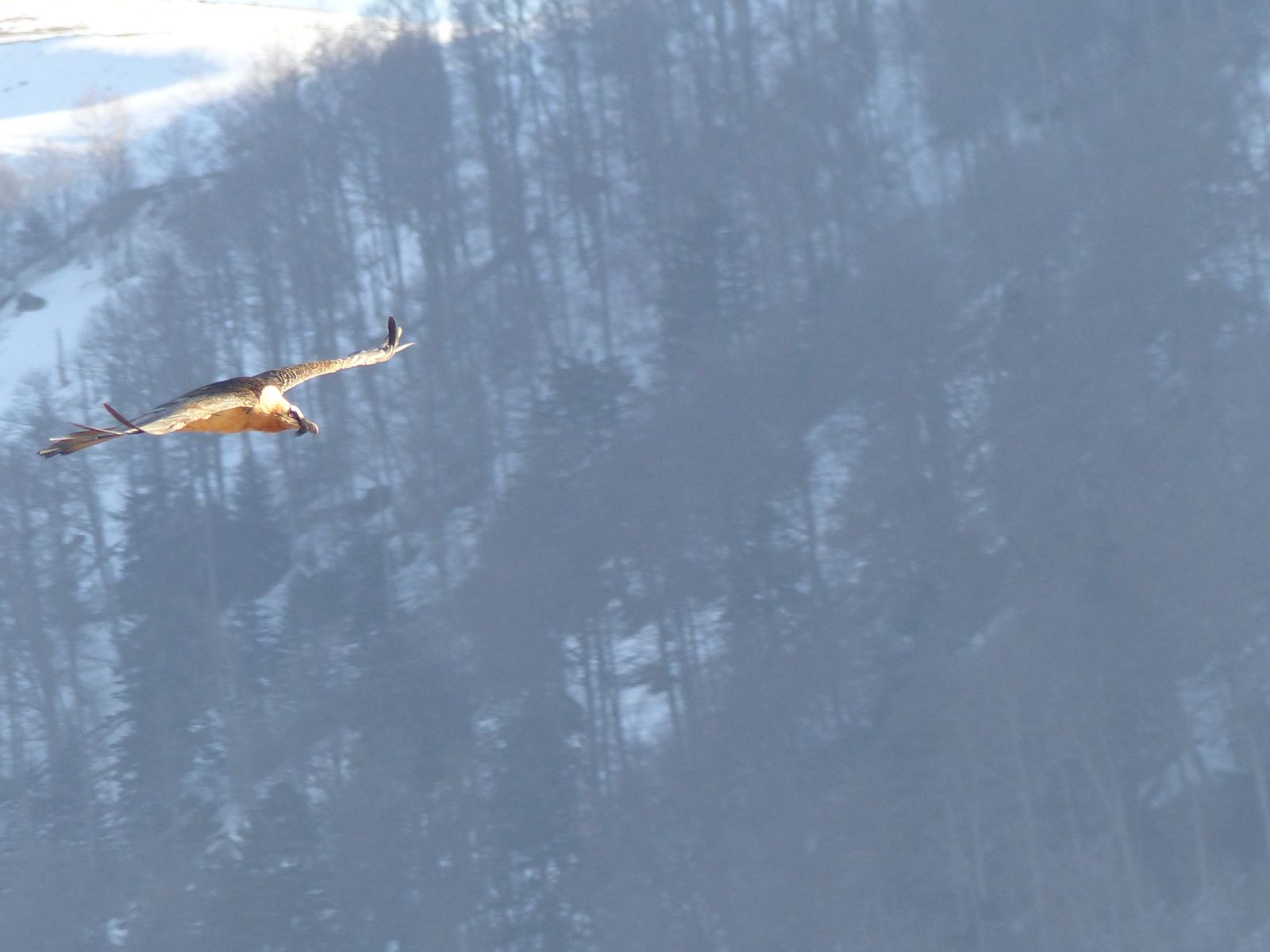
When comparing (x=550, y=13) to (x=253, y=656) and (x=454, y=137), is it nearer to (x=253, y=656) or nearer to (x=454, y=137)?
(x=454, y=137)

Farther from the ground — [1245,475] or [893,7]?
[893,7]

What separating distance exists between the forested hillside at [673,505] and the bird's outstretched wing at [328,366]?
88.2ft

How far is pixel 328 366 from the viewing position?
880cm

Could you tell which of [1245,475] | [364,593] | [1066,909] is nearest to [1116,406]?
[1245,475]

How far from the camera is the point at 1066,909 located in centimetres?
3372

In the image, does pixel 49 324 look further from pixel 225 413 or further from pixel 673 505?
pixel 225 413

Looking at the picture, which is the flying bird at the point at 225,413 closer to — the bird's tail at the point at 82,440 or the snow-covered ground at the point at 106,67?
the bird's tail at the point at 82,440

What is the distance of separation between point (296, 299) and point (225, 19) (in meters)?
14.6

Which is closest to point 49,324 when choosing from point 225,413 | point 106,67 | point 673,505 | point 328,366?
point 106,67

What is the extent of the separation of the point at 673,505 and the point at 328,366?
3503 cm

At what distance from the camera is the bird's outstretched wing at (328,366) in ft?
26.8

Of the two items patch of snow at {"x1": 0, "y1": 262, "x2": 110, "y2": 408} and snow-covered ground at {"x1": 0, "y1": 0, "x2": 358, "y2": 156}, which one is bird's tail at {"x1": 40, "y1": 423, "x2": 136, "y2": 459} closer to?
patch of snow at {"x1": 0, "y1": 262, "x2": 110, "y2": 408}

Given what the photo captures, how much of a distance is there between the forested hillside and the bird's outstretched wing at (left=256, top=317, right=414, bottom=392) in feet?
88.2

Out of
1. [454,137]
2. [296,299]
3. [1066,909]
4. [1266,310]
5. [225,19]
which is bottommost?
[1066,909]
